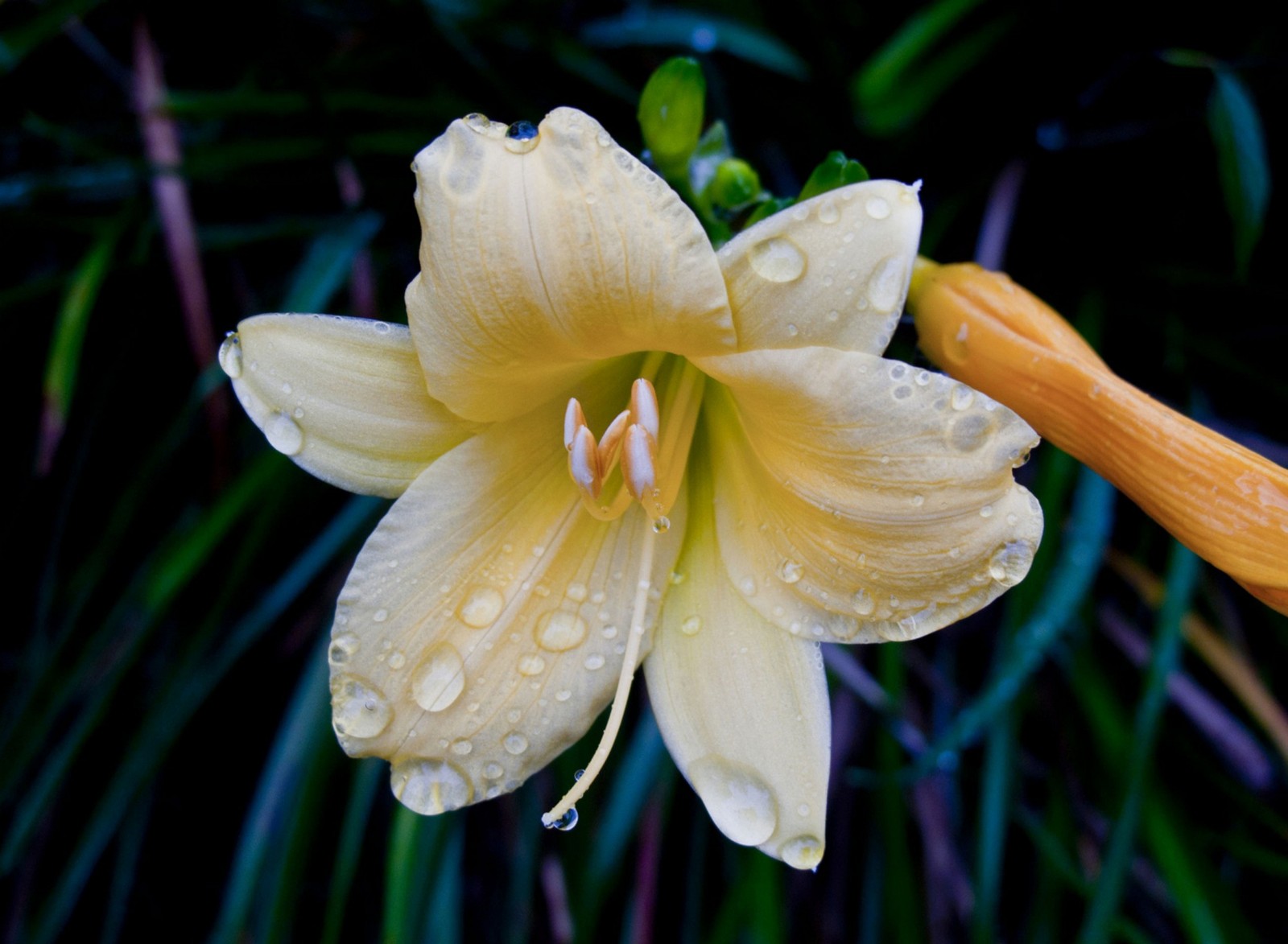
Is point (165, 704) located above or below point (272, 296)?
below

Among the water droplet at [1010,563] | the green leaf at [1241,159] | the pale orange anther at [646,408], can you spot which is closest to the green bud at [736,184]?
the pale orange anther at [646,408]

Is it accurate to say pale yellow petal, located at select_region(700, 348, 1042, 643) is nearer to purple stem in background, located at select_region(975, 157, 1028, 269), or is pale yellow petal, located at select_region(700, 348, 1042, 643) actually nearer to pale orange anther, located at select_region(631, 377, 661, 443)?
pale orange anther, located at select_region(631, 377, 661, 443)

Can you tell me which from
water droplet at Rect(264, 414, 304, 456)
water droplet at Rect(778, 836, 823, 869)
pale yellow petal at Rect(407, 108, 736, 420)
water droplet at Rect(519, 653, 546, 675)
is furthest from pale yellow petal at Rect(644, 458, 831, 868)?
water droplet at Rect(264, 414, 304, 456)

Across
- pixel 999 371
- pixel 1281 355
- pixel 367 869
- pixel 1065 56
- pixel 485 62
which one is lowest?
pixel 367 869

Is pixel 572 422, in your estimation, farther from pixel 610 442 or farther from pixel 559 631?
pixel 559 631

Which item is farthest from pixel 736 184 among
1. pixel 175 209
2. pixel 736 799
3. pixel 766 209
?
pixel 175 209

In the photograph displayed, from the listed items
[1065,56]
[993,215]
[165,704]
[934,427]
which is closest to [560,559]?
[934,427]

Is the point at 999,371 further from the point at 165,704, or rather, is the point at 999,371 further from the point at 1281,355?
the point at 165,704
